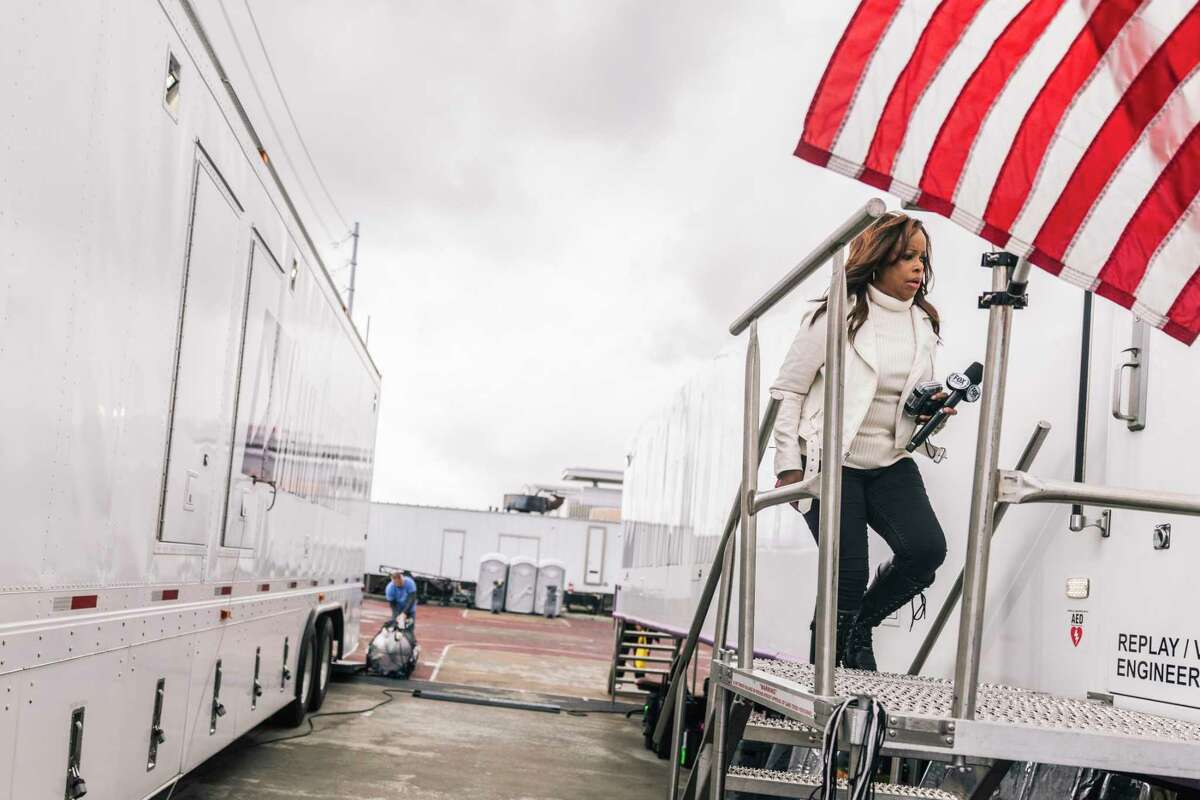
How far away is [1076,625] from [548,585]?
32543mm

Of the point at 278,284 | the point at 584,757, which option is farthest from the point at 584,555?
the point at 278,284

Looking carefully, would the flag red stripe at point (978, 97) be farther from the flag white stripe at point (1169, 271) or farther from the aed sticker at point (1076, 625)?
the aed sticker at point (1076, 625)

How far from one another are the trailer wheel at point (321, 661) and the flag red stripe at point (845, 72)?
7.96 m

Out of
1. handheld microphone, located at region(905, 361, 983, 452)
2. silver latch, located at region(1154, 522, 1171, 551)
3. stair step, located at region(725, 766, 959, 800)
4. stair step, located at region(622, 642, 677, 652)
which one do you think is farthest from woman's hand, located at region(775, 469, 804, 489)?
stair step, located at region(622, 642, 677, 652)

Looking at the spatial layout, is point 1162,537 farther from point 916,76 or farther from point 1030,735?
point 916,76

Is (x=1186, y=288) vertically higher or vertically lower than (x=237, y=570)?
higher

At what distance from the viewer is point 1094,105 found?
2.86 metres

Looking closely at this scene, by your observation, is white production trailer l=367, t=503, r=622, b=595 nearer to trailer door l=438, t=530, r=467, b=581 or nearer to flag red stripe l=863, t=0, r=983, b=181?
trailer door l=438, t=530, r=467, b=581

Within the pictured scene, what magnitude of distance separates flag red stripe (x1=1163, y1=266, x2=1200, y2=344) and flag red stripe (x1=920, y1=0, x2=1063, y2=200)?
67cm

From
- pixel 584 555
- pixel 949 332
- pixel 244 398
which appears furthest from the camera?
pixel 584 555

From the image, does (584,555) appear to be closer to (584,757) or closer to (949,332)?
(584,757)

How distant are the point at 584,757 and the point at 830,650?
25.0 ft

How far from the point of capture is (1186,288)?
9.73ft

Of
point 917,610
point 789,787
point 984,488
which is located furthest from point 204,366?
point 984,488
